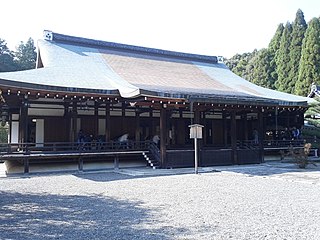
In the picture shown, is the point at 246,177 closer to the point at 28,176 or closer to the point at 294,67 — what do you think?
the point at 28,176

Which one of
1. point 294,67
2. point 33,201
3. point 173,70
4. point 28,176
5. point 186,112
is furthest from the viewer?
point 294,67

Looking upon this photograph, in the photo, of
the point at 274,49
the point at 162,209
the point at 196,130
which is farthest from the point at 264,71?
the point at 162,209

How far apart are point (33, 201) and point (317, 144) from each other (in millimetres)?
16590

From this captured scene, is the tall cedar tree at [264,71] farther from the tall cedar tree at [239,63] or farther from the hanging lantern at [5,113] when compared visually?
the hanging lantern at [5,113]

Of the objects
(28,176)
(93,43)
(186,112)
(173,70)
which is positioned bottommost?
(28,176)

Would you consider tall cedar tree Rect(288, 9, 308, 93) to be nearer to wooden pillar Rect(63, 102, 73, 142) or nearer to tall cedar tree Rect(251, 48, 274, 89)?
tall cedar tree Rect(251, 48, 274, 89)

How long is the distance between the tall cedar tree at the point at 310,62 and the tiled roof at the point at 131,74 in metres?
13.2

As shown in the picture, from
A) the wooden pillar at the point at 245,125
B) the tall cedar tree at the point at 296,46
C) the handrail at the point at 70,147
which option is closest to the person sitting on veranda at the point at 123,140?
the handrail at the point at 70,147

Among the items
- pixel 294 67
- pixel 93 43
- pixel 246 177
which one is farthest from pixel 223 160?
pixel 294 67

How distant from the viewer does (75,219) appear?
5.43 m

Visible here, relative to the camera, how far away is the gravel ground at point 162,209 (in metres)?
4.64

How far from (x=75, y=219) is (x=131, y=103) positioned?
869 cm

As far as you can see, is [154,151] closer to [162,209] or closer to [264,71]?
[162,209]

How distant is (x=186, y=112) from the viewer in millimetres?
18203
